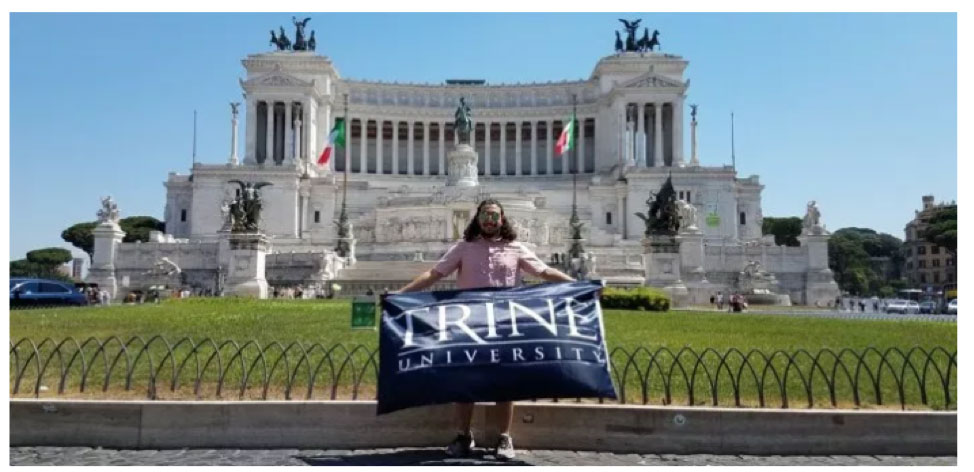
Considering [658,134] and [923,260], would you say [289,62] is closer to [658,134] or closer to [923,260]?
[658,134]

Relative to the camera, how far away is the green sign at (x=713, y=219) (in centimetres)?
8550

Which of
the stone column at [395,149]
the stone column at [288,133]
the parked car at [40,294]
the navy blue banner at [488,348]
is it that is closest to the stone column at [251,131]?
the stone column at [288,133]

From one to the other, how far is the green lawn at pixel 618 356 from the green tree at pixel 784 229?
97676 mm

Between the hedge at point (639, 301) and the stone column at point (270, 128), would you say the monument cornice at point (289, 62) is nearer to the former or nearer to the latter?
the stone column at point (270, 128)

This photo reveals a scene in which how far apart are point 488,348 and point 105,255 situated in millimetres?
59768

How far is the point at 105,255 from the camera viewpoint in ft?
202

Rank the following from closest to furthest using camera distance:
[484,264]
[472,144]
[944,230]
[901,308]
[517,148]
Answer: [484,264] < [901,308] < [944,230] < [517,148] < [472,144]

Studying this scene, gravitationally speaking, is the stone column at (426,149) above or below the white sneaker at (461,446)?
above

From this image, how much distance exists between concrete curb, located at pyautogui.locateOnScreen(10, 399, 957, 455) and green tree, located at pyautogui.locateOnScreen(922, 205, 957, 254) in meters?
75.5

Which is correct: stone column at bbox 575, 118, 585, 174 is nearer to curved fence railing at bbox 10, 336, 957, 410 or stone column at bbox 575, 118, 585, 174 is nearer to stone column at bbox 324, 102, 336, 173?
stone column at bbox 324, 102, 336, 173

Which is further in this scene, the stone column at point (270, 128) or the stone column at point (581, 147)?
the stone column at point (581, 147)

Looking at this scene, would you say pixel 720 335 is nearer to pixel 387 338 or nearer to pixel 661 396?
pixel 661 396

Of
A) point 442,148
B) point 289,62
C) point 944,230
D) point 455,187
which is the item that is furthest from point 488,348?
point 442,148

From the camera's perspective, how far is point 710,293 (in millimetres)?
51812
